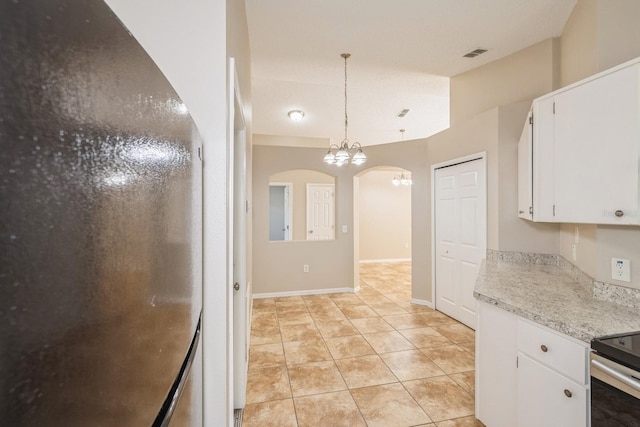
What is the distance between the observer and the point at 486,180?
3244mm

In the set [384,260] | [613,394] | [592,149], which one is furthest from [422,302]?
[384,260]

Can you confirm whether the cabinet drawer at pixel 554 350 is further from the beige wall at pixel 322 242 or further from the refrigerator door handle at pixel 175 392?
the beige wall at pixel 322 242

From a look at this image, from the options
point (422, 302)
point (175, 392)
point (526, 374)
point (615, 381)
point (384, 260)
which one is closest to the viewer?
point (175, 392)

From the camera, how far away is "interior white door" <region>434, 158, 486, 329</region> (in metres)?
3.41

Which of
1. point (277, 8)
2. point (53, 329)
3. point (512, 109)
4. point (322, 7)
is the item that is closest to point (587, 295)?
point (512, 109)

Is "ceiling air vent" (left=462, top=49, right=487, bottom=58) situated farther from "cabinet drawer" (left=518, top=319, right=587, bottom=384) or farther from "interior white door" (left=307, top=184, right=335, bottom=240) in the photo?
→ "interior white door" (left=307, top=184, right=335, bottom=240)

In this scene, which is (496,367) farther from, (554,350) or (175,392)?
(175,392)

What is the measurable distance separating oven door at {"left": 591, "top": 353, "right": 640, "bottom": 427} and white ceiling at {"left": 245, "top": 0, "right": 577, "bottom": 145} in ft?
8.69

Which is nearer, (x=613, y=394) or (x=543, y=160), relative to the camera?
(x=613, y=394)

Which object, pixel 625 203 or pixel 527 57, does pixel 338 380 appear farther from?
pixel 527 57

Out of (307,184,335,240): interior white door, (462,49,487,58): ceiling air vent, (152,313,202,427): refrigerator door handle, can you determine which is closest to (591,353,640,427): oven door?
(152,313,202,427): refrigerator door handle

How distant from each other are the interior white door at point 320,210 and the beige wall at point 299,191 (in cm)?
Answer: 10

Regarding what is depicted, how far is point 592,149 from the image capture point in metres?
1.67

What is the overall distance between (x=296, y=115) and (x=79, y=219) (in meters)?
5.00
